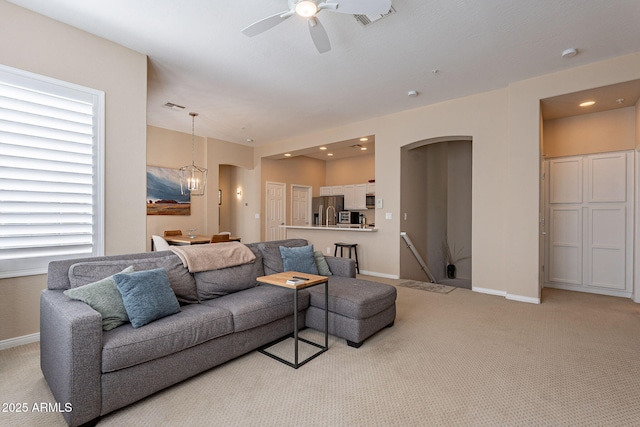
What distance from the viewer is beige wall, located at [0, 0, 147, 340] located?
2.73 metres

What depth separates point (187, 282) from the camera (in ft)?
8.83

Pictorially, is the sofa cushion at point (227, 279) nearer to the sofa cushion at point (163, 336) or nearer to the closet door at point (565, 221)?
the sofa cushion at point (163, 336)

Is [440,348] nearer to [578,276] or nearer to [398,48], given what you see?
[398,48]

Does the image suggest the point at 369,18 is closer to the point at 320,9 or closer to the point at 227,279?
the point at 320,9

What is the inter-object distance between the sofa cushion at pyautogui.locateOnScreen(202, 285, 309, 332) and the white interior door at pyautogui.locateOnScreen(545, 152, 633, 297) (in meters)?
4.46

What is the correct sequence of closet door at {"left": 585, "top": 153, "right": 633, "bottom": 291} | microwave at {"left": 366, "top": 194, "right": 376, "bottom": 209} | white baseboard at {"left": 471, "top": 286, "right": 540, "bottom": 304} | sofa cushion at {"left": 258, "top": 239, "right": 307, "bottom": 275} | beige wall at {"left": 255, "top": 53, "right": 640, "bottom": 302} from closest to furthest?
sofa cushion at {"left": 258, "top": 239, "right": 307, "bottom": 275} < beige wall at {"left": 255, "top": 53, "right": 640, "bottom": 302} < white baseboard at {"left": 471, "top": 286, "right": 540, "bottom": 304} < closet door at {"left": 585, "top": 153, "right": 633, "bottom": 291} < microwave at {"left": 366, "top": 194, "right": 376, "bottom": 209}

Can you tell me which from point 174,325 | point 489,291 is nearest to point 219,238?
point 174,325

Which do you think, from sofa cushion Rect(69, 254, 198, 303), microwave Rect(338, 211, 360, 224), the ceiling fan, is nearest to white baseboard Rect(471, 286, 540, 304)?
microwave Rect(338, 211, 360, 224)

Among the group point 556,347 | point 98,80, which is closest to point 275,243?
point 98,80

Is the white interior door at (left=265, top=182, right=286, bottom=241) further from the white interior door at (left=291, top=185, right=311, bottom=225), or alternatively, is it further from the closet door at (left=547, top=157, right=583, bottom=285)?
the closet door at (left=547, top=157, right=583, bottom=285)

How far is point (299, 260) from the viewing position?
3492 millimetres

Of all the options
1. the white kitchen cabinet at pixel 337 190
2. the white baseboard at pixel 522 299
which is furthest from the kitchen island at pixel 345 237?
the white baseboard at pixel 522 299

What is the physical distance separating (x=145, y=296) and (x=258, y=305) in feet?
2.79

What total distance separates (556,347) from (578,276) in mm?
2793
